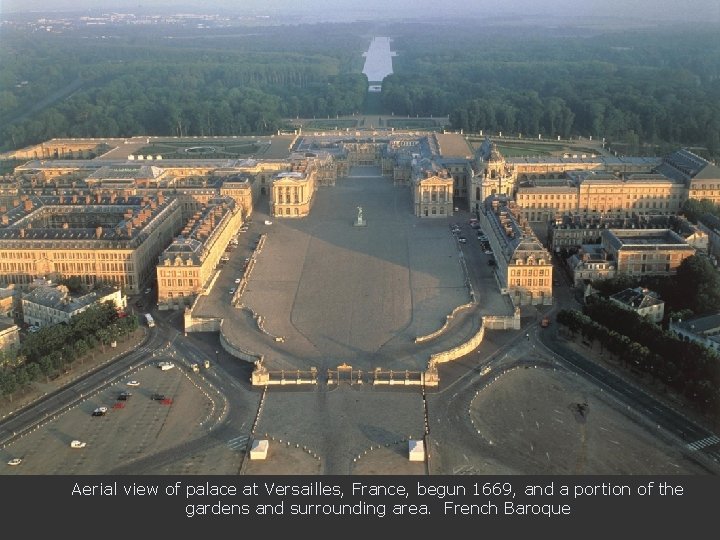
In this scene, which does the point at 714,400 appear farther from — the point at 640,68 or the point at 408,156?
the point at 640,68

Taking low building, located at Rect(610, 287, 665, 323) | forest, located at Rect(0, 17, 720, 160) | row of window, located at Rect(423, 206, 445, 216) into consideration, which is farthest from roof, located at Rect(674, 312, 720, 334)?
forest, located at Rect(0, 17, 720, 160)

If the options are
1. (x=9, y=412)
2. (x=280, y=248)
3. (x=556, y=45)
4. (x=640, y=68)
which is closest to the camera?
(x=9, y=412)

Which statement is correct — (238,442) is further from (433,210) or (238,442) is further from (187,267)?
(433,210)

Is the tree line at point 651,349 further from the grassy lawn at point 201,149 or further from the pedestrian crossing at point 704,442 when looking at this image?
the grassy lawn at point 201,149
